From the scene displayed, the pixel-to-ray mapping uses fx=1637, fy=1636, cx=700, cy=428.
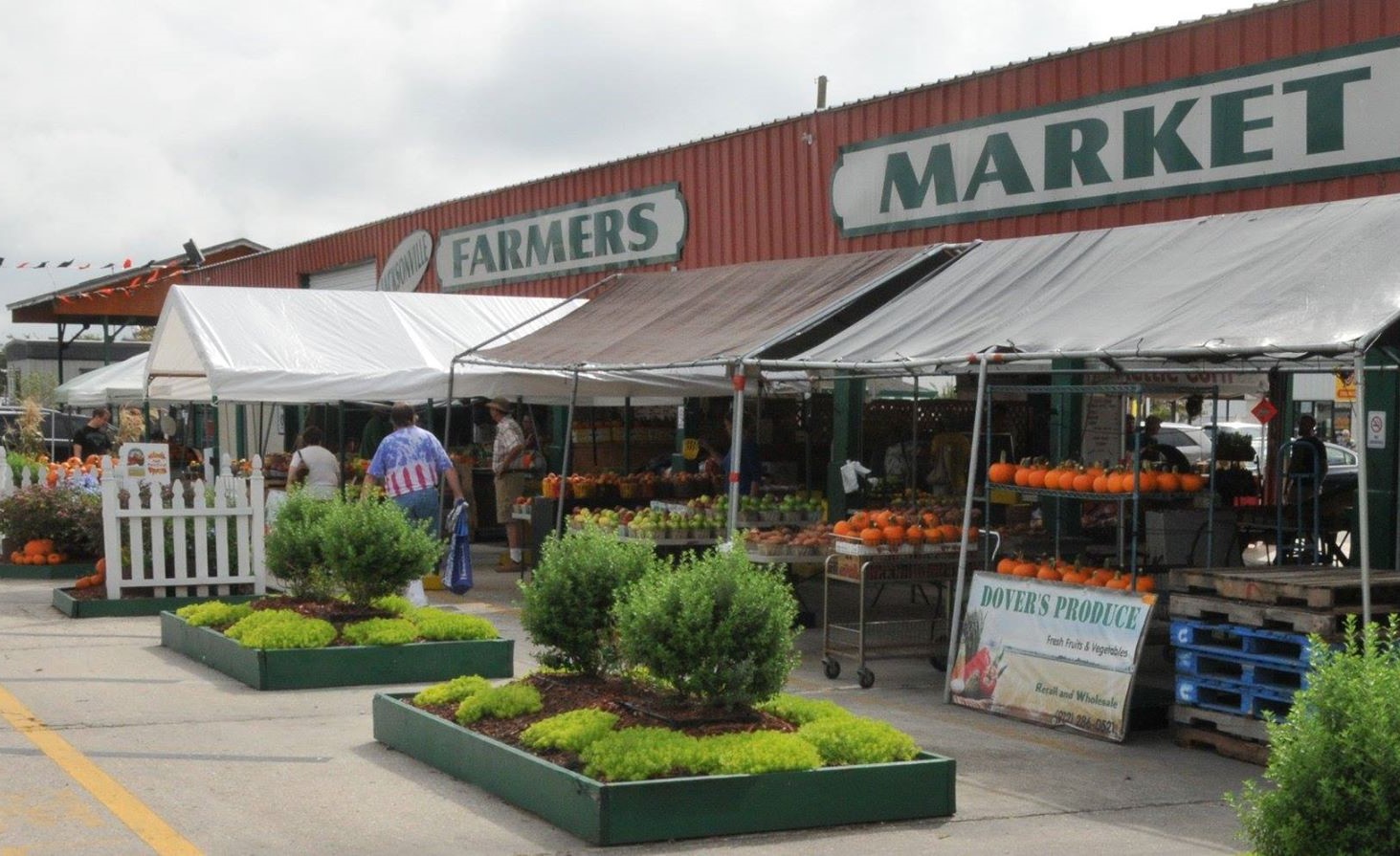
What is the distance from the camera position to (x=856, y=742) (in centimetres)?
771

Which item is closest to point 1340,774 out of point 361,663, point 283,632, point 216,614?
point 361,663

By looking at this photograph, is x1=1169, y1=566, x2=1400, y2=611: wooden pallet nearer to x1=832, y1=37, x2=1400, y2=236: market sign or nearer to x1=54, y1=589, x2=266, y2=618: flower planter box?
x1=832, y1=37, x2=1400, y2=236: market sign

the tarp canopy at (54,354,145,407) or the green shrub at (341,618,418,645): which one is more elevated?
the tarp canopy at (54,354,145,407)

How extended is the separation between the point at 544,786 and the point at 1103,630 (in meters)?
3.97

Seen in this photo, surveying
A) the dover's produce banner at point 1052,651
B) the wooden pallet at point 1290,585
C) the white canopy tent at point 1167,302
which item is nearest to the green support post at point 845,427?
the white canopy tent at point 1167,302

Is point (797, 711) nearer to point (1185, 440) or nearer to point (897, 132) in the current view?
point (897, 132)

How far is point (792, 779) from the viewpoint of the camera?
7.38m

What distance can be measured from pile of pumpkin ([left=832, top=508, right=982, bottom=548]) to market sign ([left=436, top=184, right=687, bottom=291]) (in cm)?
1007

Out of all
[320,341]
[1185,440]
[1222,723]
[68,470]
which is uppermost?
[320,341]

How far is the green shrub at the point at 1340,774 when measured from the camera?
15.1 feet

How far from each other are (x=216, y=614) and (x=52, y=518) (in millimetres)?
6909

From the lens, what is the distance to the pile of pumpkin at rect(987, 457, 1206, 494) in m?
10.6

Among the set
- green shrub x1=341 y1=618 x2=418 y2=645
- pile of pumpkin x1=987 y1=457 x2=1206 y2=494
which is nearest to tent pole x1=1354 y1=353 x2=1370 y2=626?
pile of pumpkin x1=987 y1=457 x2=1206 y2=494

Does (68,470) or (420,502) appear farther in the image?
(68,470)
